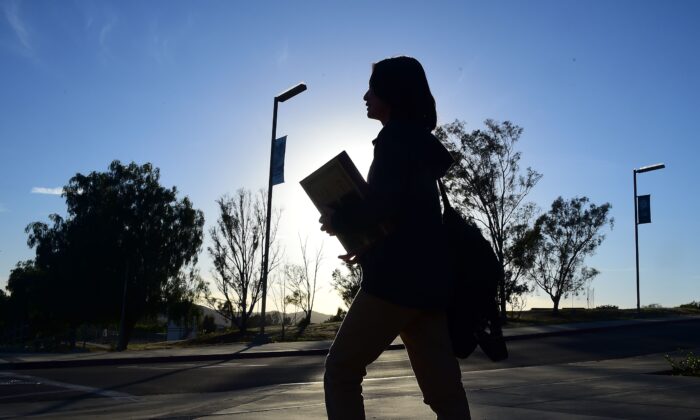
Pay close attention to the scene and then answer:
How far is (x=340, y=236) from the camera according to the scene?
114 inches

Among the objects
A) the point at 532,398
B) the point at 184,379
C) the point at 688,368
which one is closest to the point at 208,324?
the point at 184,379

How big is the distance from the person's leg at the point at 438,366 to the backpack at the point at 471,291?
0.24ft

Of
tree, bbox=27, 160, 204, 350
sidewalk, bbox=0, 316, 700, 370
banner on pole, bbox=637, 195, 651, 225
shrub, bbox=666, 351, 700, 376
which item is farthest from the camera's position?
tree, bbox=27, 160, 204, 350

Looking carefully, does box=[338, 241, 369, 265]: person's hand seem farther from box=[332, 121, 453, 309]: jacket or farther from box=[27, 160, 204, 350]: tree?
box=[27, 160, 204, 350]: tree

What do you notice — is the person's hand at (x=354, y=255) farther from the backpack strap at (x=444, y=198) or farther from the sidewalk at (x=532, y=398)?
the sidewalk at (x=532, y=398)

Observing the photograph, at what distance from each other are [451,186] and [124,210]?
953 inches

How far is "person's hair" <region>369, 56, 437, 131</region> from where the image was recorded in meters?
3.06

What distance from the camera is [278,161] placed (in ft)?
65.3

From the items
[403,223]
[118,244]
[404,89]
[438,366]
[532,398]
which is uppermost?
[118,244]

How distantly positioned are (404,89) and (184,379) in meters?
8.49

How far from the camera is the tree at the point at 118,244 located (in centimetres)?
4419

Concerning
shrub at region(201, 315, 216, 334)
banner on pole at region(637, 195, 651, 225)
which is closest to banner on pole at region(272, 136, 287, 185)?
banner on pole at region(637, 195, 651, 225)

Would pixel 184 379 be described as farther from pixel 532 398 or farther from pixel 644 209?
pixel 644 209

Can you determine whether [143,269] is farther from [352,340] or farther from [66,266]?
[352,340]
